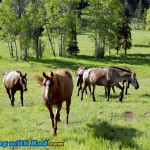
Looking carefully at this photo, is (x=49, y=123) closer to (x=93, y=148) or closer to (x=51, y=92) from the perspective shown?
(x=51, y=92)

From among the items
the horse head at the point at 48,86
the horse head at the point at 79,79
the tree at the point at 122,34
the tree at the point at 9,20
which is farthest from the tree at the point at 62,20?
the horse head at the point at 48,86

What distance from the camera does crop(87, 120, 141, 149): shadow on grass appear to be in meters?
10.1

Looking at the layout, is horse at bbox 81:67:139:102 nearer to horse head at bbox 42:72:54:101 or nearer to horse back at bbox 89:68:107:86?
horse back at bbox 89:68:107:86

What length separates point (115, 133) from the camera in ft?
37.0

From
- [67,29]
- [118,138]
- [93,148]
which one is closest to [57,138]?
[93,148]

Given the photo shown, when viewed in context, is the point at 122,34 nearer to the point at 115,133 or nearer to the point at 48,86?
the point at 115,133

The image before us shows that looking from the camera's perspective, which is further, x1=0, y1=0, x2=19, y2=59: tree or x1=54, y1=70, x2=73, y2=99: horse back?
x1=0, y1=0, x2=19, y2=59: tree

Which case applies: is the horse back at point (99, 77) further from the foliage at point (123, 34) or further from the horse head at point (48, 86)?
the foliage at point (123, 34)

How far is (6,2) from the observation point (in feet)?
194

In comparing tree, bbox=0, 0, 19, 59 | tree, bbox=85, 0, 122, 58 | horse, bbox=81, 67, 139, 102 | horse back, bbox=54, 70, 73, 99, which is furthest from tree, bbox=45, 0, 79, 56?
horse back, bbox=54, 70, 73, 99

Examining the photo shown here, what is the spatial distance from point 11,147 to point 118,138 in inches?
153

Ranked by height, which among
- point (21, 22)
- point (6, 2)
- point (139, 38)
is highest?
point (6, 2)

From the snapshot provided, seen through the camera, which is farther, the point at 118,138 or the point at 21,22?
the point at 21,22

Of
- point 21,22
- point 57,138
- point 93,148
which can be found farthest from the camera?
point 21,22
